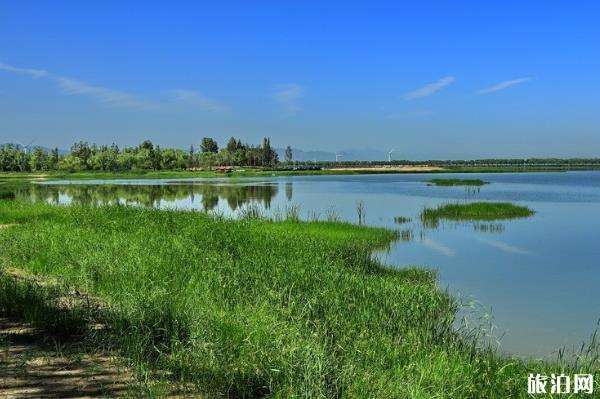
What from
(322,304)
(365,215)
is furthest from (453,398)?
(365,215)

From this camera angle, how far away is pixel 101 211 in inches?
1016

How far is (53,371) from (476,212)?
3490 cm

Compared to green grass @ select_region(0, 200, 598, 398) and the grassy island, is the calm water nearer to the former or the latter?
the grassy island

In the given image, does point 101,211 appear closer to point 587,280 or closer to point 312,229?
point 312,229

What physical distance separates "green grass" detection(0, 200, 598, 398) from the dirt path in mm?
390

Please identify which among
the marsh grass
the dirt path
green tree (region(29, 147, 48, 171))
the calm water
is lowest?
the calm water

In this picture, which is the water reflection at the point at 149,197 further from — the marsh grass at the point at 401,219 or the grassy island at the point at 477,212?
the grassy island at the point at 477,212

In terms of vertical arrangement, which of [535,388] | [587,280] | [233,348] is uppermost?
[233,348]

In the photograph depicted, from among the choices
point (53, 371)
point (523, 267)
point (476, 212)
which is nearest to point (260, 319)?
point (53, 371)

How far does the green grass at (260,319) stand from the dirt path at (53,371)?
39 centimetres

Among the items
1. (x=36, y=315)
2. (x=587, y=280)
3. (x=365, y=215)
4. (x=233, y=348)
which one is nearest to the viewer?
(x=233, y=348)

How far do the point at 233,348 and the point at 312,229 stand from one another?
1780cm

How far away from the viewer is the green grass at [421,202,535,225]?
35.8 metres

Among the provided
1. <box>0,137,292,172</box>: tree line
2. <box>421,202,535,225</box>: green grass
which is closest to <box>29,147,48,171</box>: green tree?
<box>0,137,292,172</box>: tree line
